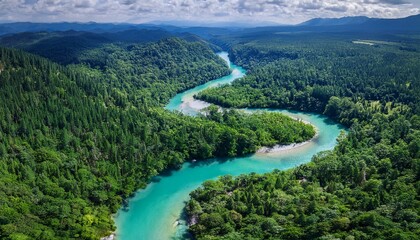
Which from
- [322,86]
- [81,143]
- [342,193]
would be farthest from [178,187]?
[322,86]

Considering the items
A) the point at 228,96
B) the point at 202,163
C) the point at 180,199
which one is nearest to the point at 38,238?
the point at 180,199

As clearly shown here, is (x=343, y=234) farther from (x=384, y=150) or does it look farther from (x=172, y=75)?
(x=172, y=75)

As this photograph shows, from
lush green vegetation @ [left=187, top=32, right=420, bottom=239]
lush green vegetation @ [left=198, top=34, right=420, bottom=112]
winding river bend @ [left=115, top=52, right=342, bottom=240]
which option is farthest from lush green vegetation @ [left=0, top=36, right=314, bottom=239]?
lush green vegetation @ [left=198, top=34, right=420, bottom=112]

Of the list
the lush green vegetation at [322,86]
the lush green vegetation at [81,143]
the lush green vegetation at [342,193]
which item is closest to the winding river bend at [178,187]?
the lush green vegetation at [81,143]

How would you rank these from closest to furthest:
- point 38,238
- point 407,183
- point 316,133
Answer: point 38,238
point 407,183
point 316,133

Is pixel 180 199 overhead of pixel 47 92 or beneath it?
beneath

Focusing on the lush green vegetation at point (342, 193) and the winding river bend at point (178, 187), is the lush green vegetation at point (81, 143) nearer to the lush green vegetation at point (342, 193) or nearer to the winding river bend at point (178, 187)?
the winding river bend at point (178, 187)
